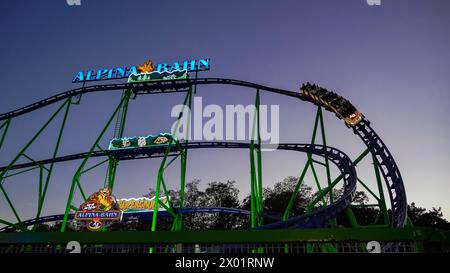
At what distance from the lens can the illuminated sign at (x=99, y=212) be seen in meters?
18.4

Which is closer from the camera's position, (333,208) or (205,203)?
(333,208)

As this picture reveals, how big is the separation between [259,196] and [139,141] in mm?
10516

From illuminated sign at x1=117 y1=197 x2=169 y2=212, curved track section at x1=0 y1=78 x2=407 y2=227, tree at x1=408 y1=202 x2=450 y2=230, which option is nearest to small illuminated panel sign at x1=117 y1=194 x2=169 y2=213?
illuminated sign at x1=117 y1=197 x2=169 y2=212

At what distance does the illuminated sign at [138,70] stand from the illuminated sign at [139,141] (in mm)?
Result: 4688

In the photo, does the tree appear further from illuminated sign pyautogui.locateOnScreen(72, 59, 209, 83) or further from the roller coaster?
illuminated sign pyautogui.locateOnScreen(72, 59, 209, 83)

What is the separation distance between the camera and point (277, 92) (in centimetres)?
1881

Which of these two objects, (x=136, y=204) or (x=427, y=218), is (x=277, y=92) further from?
(x=427, y=218)

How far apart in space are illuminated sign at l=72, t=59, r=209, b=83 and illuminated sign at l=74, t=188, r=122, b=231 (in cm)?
903

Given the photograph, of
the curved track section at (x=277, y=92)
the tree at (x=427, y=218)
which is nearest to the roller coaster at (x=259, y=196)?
the curved track section at (x=277, y=92)

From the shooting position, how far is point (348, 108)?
1725 cm

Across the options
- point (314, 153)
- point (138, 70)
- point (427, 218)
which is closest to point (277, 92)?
point (314, 153)
